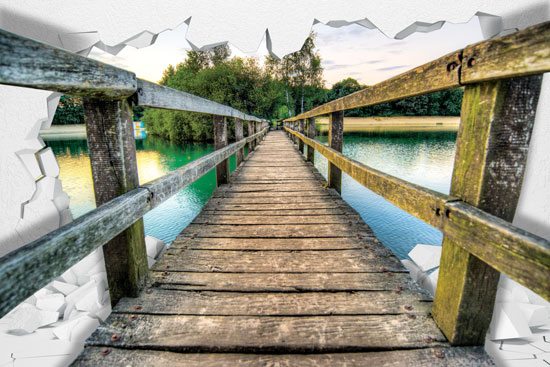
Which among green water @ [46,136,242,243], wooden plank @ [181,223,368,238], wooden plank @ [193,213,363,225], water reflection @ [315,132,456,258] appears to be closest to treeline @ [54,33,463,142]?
water reflection @ [315,132,456,258]

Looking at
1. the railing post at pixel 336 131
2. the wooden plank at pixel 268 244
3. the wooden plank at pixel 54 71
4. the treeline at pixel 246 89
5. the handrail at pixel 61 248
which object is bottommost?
the wooden plank at pixel 268 244

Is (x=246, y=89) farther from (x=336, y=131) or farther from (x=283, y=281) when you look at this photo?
(x=283, y=281)

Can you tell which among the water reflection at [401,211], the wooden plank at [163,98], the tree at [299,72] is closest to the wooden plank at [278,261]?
the wooden plank at [163,98]

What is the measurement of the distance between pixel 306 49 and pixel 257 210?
34.6m

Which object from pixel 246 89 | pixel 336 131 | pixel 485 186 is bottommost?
pixel 485 186

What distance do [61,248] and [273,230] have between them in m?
1.59

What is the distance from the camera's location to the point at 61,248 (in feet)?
2.27

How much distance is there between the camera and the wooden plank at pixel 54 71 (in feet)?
1.89

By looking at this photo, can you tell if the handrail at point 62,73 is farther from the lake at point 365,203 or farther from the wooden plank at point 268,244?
the lake at point 365,203

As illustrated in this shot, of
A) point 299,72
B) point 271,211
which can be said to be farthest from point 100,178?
point 299,72

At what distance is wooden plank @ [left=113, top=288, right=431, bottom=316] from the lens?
120 centimetres

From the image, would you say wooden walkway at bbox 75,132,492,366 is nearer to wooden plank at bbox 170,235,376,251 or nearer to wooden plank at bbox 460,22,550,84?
wooden plank at bbox 170,235,376,251

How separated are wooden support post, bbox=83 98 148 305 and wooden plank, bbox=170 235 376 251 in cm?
58

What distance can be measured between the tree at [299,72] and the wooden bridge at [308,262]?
111ft
